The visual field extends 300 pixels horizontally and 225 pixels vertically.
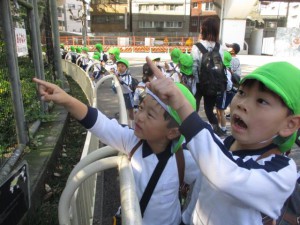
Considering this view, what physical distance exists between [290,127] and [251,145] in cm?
16

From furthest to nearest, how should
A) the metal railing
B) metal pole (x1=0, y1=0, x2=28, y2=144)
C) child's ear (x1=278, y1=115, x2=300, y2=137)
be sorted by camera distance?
metal pole (x1=0, y1=0, x2=28, y2=144), child's ear (x1=278, y1=115, x2=300, y2=137), the metal railing

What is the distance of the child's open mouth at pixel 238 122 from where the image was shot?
1213 mm

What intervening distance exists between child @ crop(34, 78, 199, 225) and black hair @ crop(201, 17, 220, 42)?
297 cm

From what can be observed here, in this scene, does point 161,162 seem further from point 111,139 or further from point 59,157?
point 59,157

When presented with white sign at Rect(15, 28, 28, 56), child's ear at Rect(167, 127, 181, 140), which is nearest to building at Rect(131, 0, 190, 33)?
white sign at Rect(15, 28, 28, 56)

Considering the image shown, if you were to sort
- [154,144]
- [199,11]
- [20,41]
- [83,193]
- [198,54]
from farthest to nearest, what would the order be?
[199,11] → [198,54] → [20,41] → [83,193] → [154,144]

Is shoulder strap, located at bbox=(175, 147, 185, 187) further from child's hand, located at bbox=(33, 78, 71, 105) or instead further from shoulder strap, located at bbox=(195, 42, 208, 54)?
shoulder strap, located at bbox=(195, 42, 208, 54)

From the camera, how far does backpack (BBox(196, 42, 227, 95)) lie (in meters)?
4.39

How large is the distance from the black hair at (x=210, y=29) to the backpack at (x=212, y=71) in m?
0.14

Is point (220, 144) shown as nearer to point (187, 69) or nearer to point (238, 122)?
point (238, 122)

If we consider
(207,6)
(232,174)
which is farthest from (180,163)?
(207,6)

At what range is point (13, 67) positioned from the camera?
325cm

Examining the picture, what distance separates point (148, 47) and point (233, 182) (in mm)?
32277

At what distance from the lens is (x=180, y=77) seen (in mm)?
5555
